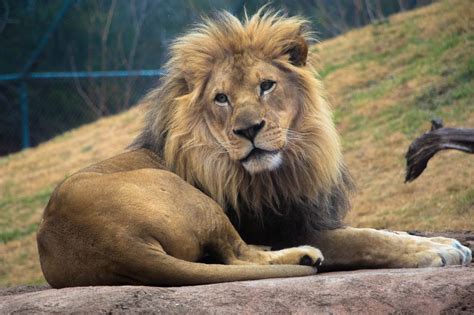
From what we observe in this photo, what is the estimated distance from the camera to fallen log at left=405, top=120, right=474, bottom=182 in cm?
557

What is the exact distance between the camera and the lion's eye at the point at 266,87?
4238 mm

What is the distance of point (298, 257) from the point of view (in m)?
3.91

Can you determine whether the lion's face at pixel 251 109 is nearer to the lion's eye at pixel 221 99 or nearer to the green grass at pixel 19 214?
the lion's eye at pixel 221 99

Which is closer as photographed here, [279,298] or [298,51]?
[279,298]

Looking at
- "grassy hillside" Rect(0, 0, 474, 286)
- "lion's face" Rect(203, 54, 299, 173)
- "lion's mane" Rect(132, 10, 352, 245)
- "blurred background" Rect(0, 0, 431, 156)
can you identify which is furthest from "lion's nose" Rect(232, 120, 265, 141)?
"blurred background" Rect(0, 0, 431, 156)

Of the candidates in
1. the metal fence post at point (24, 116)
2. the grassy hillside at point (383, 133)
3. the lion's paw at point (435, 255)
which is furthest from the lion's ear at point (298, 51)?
the metal fence post at point (24, 116)

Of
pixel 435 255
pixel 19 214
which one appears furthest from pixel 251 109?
pixel 19 214

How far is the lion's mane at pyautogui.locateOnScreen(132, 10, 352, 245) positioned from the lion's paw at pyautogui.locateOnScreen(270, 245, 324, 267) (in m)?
0.36

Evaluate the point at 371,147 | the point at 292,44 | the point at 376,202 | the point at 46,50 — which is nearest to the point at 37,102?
the point at 46,50

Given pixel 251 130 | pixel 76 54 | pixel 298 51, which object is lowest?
pixel 76 54

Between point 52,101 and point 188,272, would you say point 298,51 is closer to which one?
point 188,272

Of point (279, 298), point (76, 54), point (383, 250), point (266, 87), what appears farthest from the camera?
point (76, 54)

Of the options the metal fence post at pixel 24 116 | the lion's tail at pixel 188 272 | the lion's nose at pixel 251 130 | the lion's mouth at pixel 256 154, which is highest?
the lion's nose at pixel 251 130

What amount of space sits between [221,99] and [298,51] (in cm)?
48
